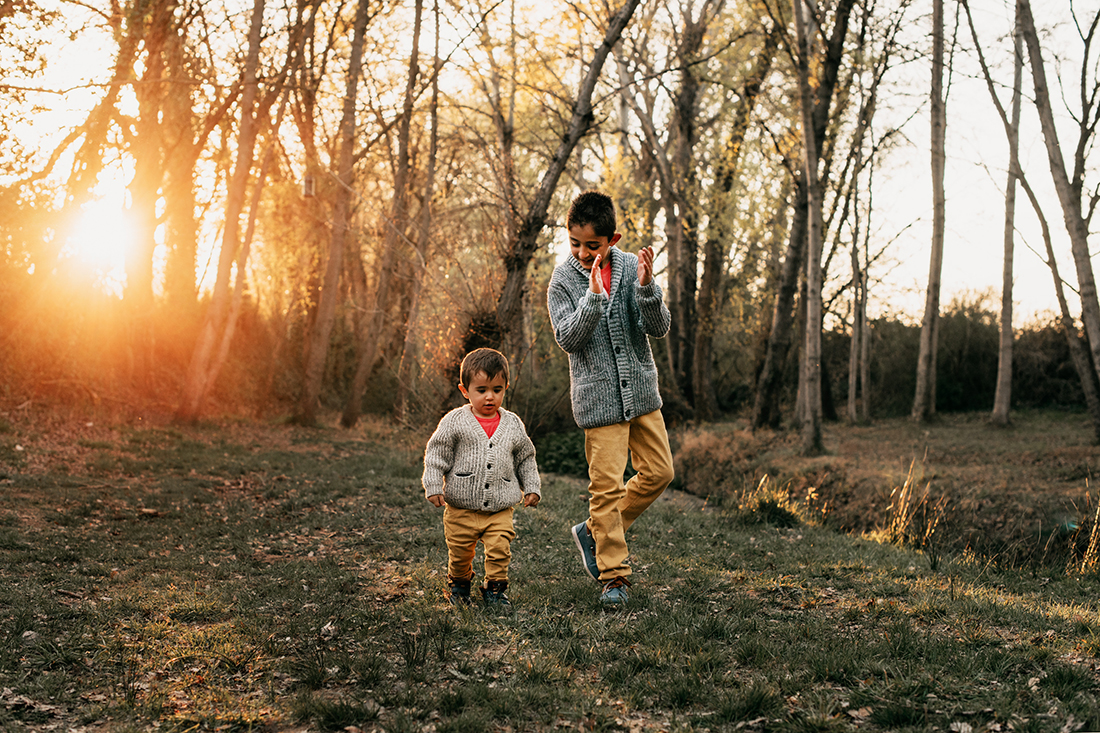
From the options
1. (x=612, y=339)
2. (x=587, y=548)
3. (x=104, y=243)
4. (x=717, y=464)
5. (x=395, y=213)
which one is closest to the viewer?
(x=612, y=339)

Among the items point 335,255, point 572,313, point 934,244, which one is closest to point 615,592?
point 572,313

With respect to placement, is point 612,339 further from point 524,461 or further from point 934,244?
point 934,244

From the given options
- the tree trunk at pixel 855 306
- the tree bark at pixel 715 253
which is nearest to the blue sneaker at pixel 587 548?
the tree bark at pixel 715 253

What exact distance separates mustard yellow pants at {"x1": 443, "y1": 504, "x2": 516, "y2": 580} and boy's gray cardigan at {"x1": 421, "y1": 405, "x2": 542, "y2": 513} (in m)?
0.05

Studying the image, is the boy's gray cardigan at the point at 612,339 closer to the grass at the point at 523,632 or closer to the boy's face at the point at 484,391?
the boy's face at the point at 484,391

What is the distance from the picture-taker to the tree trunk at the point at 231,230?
1285cm

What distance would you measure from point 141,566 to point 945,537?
6329mm

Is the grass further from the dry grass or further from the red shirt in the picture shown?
the red shirt

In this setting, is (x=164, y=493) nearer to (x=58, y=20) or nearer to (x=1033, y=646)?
(x=58, y=20)

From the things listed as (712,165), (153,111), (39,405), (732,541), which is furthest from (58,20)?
(712,165)

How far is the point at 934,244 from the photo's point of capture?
→ 696 inches

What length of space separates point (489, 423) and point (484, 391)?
0.66ft

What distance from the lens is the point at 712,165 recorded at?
18.4 m

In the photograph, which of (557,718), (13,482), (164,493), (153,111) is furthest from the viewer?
(153,111)
